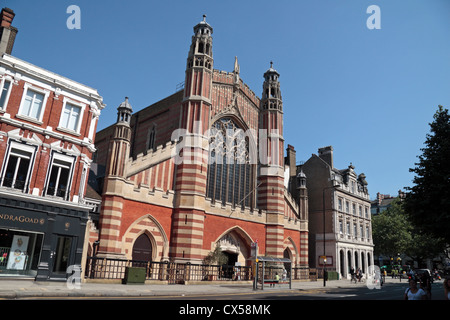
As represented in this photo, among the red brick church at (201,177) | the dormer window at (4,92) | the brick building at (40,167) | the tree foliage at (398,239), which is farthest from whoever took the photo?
the tree foliage at (398,239)

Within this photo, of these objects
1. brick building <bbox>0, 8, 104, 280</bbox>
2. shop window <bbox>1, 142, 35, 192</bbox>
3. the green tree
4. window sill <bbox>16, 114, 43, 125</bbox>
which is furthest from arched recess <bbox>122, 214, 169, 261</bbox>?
the green tree

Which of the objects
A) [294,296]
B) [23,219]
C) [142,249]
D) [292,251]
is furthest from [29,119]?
[292,251]

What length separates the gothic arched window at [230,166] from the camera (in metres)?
31.3

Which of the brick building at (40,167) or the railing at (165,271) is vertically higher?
the brick building at (40,167)

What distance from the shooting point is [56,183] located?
18688mm

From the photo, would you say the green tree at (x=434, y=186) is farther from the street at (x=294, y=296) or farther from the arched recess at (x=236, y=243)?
the arched recess at (x=236, y=243)

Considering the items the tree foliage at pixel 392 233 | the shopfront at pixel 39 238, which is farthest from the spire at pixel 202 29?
the tree foliage at pixel 392 233

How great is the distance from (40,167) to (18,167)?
102 centimetres

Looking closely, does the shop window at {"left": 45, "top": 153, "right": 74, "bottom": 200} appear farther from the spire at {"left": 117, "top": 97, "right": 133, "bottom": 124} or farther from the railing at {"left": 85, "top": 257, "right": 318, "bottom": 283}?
the spire at {"left": 117, "top": 97, "right": 133, "bottom": 124}

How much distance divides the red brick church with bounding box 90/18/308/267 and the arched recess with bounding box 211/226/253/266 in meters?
0.09

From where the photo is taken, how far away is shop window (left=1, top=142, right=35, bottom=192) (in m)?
17.0

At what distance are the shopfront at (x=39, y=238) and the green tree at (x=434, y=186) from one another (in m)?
19.5
